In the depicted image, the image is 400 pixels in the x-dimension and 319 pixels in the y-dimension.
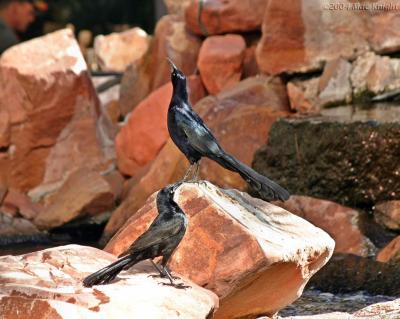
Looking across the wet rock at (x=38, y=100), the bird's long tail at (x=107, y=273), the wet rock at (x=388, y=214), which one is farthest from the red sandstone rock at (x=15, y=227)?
the bird's long tail at (x=107, y=273)

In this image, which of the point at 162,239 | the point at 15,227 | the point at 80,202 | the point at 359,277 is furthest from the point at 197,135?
the point at 15,227

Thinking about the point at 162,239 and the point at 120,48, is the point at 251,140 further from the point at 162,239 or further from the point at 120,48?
the point at 120,48

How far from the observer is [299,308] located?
720 cm

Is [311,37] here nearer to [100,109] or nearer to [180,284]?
[100,109]

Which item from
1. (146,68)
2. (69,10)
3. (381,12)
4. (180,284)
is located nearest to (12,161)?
(146,68)

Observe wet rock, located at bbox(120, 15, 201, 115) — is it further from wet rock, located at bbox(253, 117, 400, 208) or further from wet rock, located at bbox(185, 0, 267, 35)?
wet rock, located at bbox(253, 117, 400, 208)

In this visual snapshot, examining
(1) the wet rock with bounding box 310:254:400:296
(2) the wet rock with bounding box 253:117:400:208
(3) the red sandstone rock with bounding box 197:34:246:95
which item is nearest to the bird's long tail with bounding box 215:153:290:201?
(1) the wet rock with bounding box 310:254:400:296

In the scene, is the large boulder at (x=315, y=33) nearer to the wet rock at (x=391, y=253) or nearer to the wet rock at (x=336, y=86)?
the wet rock at (x=336, y=86)

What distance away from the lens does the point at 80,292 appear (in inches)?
176

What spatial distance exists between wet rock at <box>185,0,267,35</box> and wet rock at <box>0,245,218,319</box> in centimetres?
763

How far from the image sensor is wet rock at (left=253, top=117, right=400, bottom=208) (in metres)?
9.49

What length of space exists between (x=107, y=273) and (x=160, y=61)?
9431 mm

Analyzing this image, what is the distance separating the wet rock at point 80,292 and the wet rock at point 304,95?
605 centimetres

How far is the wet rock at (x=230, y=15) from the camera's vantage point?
40.7 feet
